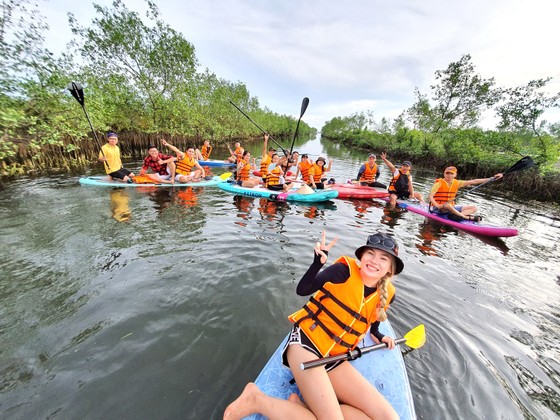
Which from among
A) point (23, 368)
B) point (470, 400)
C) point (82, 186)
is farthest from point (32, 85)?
point (470, 400)

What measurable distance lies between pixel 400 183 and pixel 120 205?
10328mm

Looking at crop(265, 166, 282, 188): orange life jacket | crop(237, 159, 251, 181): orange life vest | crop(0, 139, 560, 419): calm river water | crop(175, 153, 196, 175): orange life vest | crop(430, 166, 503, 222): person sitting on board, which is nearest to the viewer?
crop(0, 139, 560, 419): calm river water

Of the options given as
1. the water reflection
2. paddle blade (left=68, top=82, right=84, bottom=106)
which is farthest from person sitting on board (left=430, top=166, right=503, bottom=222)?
paddle blade (left=68, top=82, right=84, bottom=106)

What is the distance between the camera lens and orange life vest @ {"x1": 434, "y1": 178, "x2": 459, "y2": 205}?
7.98 metres

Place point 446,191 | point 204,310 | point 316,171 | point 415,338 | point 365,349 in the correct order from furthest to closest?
point 316,171 < point 446,191 < point 204,310 < point 415,338 < point 365,349

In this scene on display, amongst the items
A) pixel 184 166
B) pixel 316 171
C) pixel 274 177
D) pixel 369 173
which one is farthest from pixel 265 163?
pixel 369 173

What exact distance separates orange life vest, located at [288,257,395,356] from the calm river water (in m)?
1.02

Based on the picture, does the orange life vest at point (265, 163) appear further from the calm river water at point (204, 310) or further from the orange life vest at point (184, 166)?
the calm river water at point (204, 310)

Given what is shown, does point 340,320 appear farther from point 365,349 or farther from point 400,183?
point 400,183

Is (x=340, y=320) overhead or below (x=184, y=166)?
overhead

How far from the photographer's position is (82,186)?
357 inches

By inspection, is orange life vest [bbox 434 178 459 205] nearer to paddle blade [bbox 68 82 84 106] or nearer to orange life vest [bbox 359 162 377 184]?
orange life vest [bbox 359 162 377 184]

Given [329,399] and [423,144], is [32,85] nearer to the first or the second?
[329,399]

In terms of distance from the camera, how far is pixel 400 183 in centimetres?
1005
